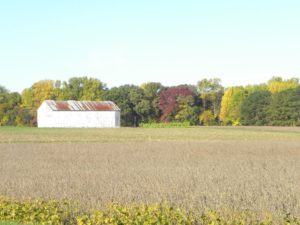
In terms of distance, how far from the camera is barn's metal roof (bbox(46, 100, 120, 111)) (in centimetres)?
11981

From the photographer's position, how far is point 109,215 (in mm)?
13828

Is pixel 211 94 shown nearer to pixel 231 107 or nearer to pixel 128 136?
pixel 231 107

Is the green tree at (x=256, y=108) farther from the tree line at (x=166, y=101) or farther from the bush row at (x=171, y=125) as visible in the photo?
the bush row at (x=171, y=125)

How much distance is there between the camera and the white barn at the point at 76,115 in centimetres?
11919

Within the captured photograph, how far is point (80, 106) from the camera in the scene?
12144 cm

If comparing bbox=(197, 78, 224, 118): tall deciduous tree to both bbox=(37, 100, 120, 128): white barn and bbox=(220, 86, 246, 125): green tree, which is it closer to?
bbox=(220, 86, 246, 125): green tree

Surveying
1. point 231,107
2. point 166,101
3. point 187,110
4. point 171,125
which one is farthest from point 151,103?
point 231,107

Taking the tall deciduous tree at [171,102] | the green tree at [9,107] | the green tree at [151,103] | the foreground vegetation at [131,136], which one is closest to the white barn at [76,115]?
the green tree at [151,103]

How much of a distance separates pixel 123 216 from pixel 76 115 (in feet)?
352

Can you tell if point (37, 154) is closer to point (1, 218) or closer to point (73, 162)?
point (73, 162)

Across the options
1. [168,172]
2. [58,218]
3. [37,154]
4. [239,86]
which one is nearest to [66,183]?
[168,172]

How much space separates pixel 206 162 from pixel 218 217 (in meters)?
18.6

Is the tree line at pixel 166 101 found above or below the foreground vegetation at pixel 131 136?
above

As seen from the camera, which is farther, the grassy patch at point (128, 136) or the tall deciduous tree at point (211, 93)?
the tall deciduous tree at point (211, 93)
